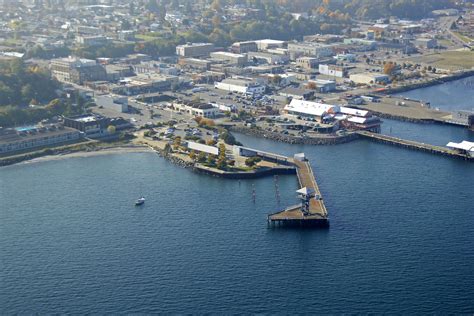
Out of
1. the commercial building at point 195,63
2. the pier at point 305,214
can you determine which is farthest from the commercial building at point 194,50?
the pier at point 305,214

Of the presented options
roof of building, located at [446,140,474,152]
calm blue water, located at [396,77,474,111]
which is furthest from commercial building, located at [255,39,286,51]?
roof of building, located at [446,140,474,152]

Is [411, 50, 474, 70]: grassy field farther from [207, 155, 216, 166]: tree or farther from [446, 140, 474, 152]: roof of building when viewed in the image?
[207, 155, 216, 166]: tree

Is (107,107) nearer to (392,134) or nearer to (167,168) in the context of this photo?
(167,168)

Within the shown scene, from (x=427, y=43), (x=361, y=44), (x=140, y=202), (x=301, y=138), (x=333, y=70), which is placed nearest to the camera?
(x=140, y=202)

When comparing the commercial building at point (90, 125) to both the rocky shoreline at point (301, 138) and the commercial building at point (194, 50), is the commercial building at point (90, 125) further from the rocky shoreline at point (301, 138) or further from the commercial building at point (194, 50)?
the commercial building at point (194, 50)

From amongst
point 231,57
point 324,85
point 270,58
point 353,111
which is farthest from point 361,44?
point 353,111

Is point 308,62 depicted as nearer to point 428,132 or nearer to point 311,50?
point 311,50
